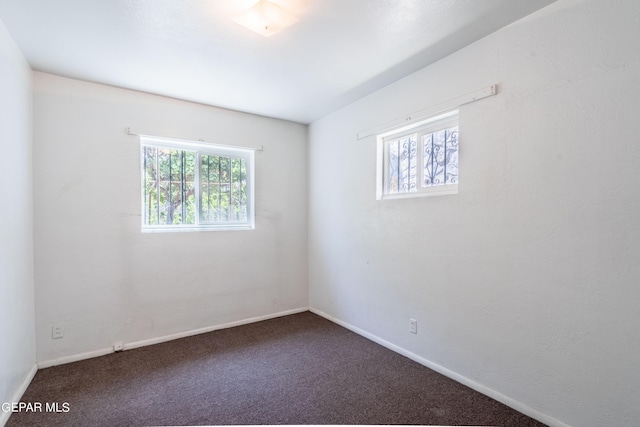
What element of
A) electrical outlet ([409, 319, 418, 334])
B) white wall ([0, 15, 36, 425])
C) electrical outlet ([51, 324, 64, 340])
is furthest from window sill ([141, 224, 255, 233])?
electrical outlet ([409, 319, 418, 334])

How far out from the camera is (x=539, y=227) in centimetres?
184

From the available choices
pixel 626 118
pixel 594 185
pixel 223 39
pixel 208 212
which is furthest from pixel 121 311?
pixel 626 118

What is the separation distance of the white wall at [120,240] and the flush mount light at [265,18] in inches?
63.2

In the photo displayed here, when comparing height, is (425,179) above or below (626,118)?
below

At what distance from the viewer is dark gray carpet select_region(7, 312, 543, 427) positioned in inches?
74.0

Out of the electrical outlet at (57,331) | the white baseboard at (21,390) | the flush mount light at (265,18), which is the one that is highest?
the flush mount light at (265,18)

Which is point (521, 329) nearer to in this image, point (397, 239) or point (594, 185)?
point (594, 185)

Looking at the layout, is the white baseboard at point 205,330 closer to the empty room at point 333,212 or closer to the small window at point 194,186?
the empty room at point 333,212

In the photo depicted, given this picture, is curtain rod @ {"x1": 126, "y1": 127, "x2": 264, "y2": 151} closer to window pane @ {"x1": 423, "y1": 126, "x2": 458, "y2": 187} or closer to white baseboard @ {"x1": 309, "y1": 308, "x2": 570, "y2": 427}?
window pane @ {"x1": 423, "y1": 126, "x2": 458, "y2": 187}

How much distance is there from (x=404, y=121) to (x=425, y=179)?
0.54 m

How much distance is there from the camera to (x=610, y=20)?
1567 millimetres
